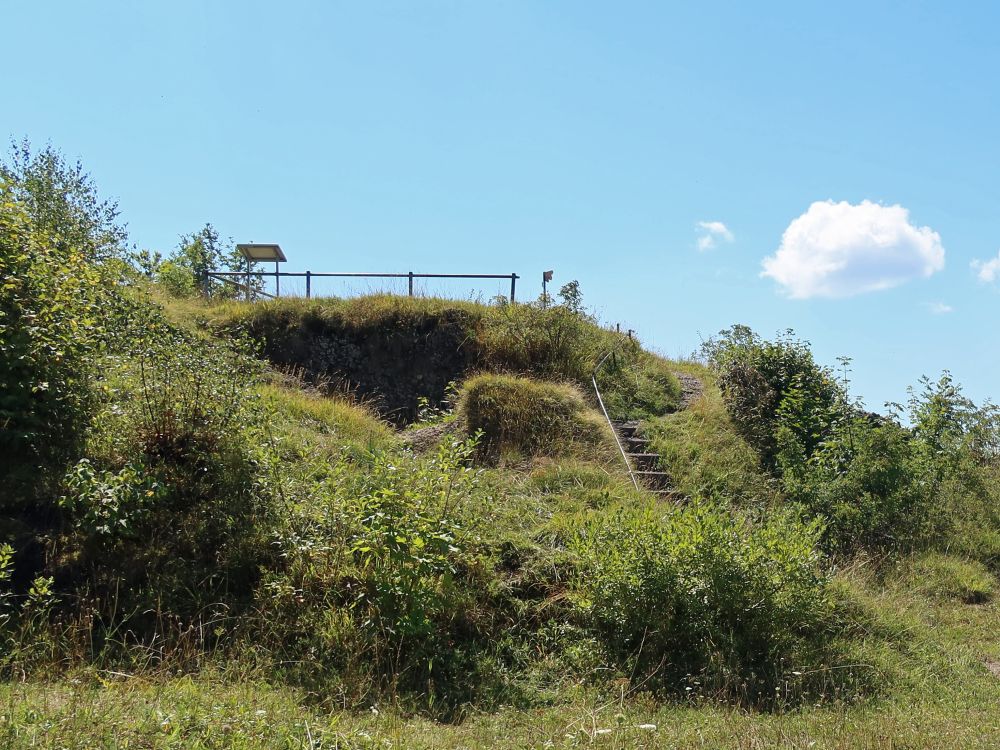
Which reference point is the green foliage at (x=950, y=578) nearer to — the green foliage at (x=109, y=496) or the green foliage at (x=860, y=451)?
the green foliage at (x=860, y=451)

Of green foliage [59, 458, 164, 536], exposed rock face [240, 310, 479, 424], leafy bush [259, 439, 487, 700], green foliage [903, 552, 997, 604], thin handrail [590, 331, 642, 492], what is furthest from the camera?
exposed rock face [240, 310, 479, 424]

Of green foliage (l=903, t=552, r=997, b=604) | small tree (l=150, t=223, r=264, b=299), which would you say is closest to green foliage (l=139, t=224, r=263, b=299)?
small tree (l=150, t=223, r=264, b=299)

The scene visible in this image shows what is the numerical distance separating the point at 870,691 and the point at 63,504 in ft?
24.6

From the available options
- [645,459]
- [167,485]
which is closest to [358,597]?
[167,485]

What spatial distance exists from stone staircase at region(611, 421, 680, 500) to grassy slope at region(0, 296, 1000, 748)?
2.85m

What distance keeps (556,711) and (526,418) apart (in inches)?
300

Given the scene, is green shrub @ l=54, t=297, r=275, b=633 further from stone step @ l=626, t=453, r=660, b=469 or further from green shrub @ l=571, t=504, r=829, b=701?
stone step @ l=626, t=453, r=660, b=469

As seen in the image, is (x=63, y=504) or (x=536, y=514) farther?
(x=536, y=514)

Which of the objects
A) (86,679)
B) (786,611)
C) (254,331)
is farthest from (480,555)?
(254,331)

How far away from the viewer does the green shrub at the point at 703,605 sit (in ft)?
21.7

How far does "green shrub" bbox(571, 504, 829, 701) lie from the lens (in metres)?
6.62

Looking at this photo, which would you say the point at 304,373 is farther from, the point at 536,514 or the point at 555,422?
the point at 536,514

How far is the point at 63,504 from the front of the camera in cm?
650

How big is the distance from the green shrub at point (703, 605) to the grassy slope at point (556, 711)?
0.56m
